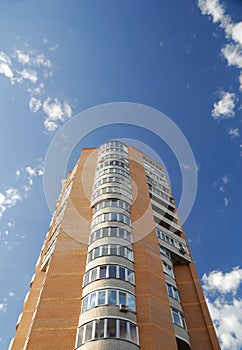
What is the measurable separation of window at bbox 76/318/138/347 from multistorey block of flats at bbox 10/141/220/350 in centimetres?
5

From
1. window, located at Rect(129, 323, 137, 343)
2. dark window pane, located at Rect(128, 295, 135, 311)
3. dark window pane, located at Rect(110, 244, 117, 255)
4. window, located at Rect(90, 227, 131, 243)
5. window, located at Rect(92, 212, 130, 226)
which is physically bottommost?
window, located at Rect(129, 323, 137, 343)

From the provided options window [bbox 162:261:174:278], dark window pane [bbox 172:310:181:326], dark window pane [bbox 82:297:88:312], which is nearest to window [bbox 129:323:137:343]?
dark window pane [bbox 82:297:88:312]

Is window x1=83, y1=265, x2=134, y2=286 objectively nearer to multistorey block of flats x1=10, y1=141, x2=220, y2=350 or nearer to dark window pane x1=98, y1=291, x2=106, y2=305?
multistorey block of flats x1=10, y1=141, x2=220, y2=350

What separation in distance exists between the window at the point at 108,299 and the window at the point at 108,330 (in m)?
1.05

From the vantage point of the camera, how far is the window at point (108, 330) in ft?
45.5

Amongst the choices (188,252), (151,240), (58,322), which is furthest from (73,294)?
(188,252)

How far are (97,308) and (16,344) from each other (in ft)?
23.8

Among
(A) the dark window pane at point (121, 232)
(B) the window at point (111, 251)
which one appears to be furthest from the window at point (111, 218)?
(B) the window at point (111, 251)

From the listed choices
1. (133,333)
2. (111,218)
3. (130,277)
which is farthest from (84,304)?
(111,218)

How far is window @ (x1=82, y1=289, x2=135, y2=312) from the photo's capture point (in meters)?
15.6

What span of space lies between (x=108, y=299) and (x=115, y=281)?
1.35m

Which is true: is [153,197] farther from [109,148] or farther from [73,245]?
[73,245]

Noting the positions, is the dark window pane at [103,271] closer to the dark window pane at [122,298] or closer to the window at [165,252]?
the dark window pane at [122,298]

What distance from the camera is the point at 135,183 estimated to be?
28.1 metres
